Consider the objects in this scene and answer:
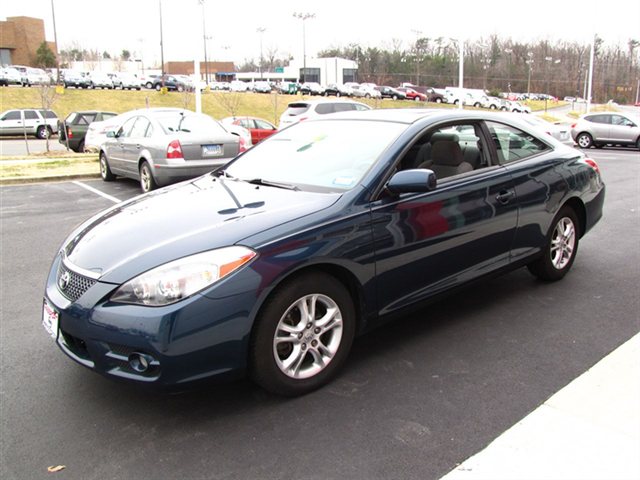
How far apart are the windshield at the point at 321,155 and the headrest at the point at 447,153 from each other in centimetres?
37

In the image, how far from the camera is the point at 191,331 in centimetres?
272

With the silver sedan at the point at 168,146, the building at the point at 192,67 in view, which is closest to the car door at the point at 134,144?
the silver sedan at the point at 168,146

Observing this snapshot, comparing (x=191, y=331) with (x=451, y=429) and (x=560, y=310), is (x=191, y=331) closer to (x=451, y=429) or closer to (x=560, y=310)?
(x=451, y=429)

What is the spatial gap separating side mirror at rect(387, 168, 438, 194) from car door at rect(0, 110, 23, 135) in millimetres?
30778

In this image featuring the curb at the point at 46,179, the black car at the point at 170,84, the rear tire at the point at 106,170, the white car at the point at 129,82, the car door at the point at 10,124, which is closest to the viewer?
the curb at the point at 46,179

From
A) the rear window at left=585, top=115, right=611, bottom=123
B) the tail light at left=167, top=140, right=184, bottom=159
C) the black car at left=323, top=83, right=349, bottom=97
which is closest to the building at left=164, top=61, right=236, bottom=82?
the black car at left=323, top=83, right=349, bottom=97

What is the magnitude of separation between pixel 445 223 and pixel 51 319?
8.21 feet

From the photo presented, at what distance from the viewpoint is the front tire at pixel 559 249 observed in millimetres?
4938

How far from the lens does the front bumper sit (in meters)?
2.70

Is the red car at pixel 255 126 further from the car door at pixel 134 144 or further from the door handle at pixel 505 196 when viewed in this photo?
the door handle at pixel 505 196

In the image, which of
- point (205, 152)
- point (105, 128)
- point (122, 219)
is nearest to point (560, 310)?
point (122, 219)

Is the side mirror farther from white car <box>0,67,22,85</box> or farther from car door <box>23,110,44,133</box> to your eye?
white car <box>0,67,22,85</box>

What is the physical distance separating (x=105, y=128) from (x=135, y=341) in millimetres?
16674

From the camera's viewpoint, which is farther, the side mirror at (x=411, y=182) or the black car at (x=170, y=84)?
the black car at (x=170, y=84)
